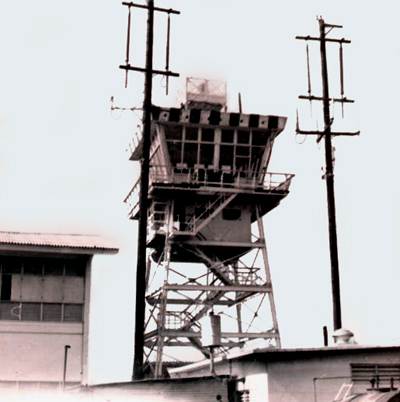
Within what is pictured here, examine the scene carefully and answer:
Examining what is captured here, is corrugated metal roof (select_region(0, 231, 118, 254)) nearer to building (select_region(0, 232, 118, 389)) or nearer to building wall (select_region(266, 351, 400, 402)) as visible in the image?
building (select_region(0, 232, 118, 389))

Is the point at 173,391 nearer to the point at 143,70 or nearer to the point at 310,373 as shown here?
the point at 310,373

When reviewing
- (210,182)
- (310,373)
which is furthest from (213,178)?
(310,373)

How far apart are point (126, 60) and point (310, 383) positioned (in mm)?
17556

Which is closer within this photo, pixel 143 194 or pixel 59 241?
pixel 143 194

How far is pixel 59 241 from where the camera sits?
34594 millimetres

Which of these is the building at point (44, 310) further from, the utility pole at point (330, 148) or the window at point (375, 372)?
the window at point (375, 372)

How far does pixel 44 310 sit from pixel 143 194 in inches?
267

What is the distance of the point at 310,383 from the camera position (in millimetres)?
23266

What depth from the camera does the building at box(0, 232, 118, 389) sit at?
32812mm

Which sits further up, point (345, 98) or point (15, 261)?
point (345, 98)

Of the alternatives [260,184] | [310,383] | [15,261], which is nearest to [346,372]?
[310,383]

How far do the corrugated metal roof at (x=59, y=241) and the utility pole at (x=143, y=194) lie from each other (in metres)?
3.13

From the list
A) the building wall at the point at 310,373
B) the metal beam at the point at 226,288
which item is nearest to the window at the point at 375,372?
the building wall at the point at 310,373

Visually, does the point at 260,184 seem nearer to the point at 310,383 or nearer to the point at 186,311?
the point at 186,311
